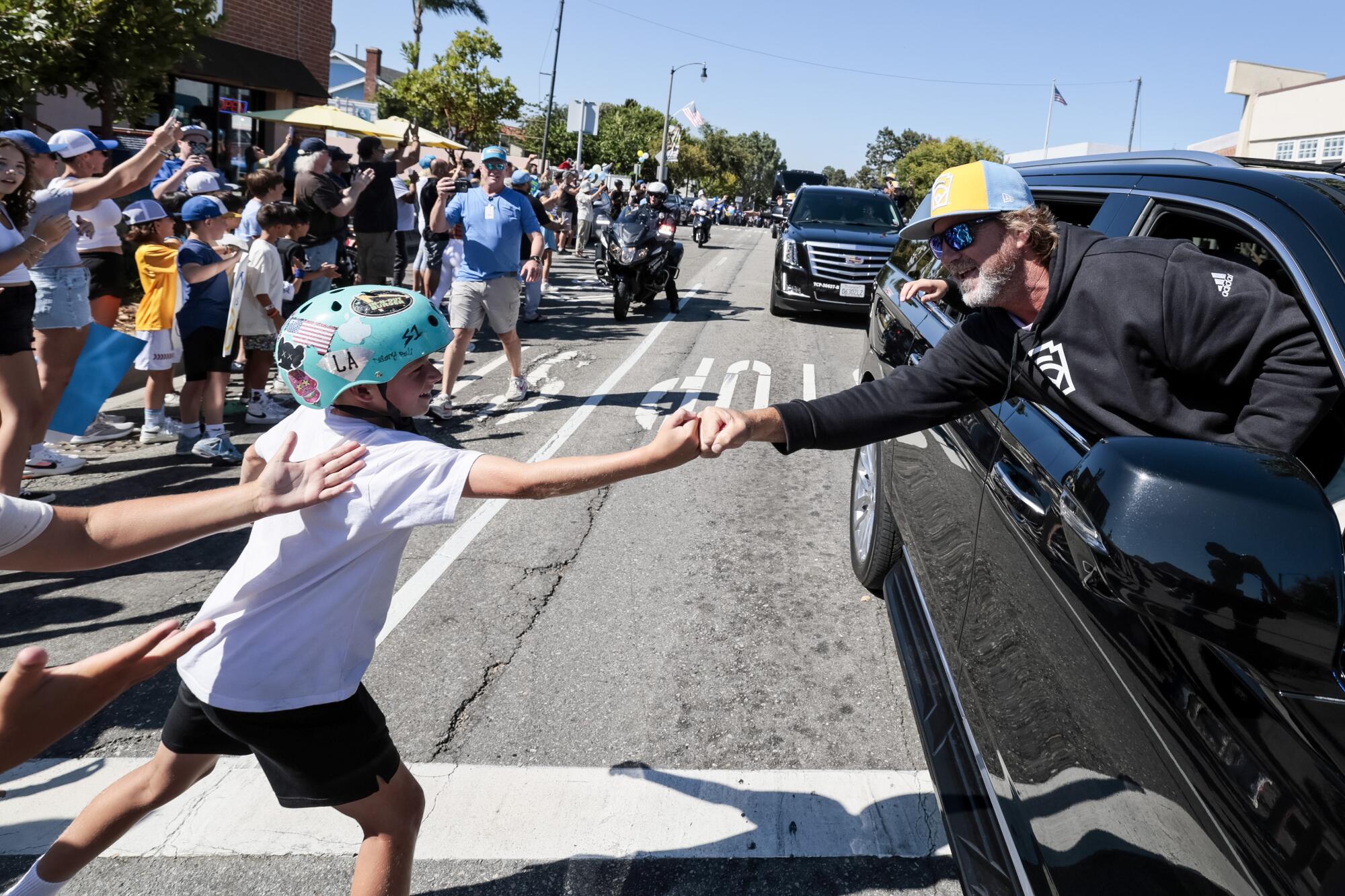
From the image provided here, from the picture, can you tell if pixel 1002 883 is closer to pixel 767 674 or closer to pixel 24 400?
pixel 767 674

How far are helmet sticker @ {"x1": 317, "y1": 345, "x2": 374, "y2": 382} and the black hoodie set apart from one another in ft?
3.77

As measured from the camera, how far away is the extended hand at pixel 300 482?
6.13ft

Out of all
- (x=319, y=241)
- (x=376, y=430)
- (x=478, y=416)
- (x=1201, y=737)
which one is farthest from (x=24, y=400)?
(x=1201, y=737)

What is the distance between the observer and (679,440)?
2383 mm

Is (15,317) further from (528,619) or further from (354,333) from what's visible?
(354,333)

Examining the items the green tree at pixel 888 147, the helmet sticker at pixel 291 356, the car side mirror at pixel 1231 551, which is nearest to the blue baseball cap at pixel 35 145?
the helmet sticker at pixel 291 356

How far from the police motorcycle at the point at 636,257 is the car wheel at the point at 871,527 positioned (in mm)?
8571

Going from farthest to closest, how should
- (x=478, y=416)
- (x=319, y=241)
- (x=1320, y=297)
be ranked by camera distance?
(x=319, y=241) < (x=478, y=416) < (x=1320, y=297)

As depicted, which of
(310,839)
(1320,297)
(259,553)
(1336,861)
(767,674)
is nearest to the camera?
(1336,861)

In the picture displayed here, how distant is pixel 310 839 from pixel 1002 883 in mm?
1946

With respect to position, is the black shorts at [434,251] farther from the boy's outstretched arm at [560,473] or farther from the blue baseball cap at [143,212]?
the boy's outstretched arm at [560,473]

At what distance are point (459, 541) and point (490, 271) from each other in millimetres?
3242

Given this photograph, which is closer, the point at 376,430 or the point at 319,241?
the point at 376,430

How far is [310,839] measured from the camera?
2.82 meters
